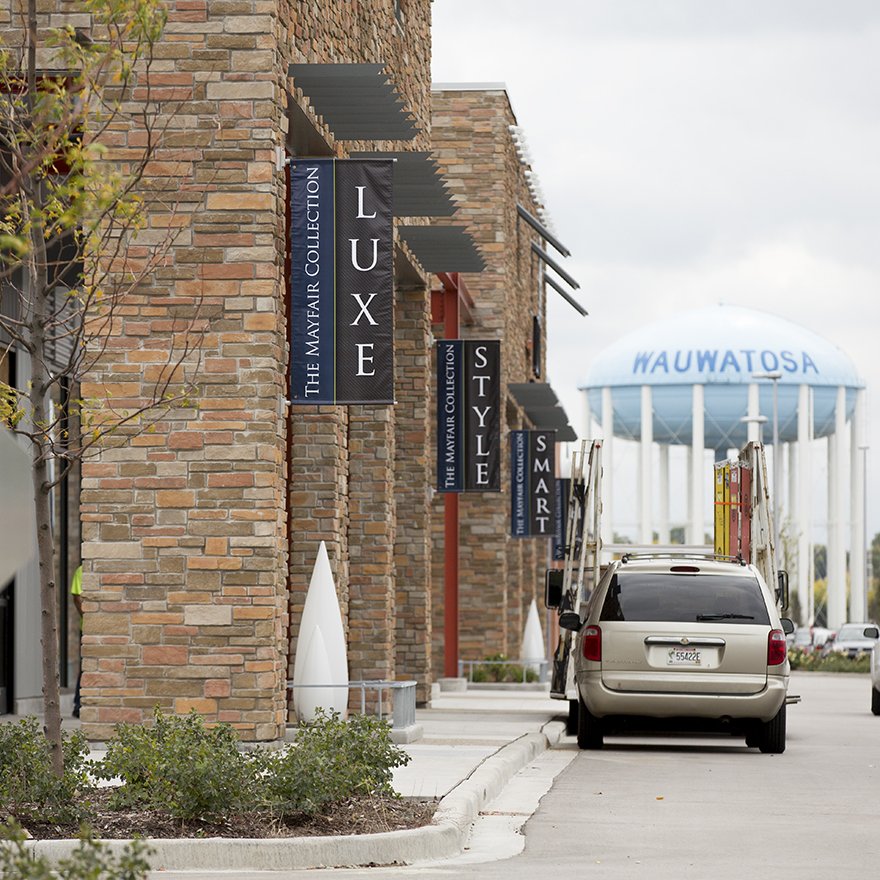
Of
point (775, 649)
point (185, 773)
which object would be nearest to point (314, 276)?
point (775, 649)

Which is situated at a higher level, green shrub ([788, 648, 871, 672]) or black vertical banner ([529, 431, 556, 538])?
black vertical banner ([529, 431, 556, 538])

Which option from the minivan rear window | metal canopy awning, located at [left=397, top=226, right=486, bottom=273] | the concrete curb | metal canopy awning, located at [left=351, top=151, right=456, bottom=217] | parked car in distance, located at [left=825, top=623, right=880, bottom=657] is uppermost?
metal canopy awning, located at [left=351, top=151, right=456, bottom=217]

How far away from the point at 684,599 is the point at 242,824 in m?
8.75

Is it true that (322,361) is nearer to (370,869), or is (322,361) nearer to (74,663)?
(370,869)

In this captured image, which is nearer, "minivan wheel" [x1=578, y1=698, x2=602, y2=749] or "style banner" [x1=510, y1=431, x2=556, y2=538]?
"minivan wheel" [x1=578, y1=698, x2=602, y2=749]

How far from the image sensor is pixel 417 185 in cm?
2019

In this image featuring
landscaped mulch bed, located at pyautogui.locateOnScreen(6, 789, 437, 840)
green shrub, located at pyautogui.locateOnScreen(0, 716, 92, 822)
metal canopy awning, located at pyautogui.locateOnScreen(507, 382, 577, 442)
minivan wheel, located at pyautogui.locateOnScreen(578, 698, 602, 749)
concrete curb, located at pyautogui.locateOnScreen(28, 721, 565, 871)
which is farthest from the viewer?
metal canopy awning, located at pyautogui.locateOnScreen(507, 382, 577, 442)

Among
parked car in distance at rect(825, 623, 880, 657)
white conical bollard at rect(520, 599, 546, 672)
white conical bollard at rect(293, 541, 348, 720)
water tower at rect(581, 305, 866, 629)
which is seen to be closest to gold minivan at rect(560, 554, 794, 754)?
white conical bollard at rect(293, 541, 348, 720)

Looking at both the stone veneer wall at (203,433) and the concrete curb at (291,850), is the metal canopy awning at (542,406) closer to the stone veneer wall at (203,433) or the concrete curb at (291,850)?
the stone veneer wall at (203,433)

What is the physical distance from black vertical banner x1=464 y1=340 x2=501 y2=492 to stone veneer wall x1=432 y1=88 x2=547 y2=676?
16.7ft

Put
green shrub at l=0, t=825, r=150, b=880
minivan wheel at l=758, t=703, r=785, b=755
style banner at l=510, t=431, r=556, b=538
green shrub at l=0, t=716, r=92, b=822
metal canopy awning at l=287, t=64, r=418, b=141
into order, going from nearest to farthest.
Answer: green shrub at l=0, t=825, r=150, b=880
green shrub at l=0, t=716, r=92, b=822
metal canopy awning at l=287, t=64, r=418, b=141
minivan wheel at l=758, t=703, r=785, b=755
style banner at l=510, t=431, r=556, b=538

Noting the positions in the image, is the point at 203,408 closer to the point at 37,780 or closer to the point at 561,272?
the point at 37,780

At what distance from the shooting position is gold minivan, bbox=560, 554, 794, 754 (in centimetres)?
1822

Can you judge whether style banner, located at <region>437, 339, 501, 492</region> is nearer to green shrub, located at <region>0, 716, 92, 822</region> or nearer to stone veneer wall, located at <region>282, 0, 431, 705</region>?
stone veneer wall, located at <region>282, 0, 431, 705</region>
